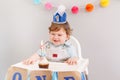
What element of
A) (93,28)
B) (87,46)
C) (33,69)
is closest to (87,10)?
(93,28)

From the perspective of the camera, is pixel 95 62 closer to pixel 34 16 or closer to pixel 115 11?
pixel 115 11

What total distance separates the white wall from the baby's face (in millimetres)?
321

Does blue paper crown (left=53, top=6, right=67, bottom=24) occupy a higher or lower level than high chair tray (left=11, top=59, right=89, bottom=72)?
higher

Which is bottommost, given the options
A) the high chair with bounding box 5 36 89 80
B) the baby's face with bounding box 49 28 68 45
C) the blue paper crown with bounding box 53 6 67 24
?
the high chair with bounding box 5 36 89 80

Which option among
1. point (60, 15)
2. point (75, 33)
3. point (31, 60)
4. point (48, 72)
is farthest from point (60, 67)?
point (75, 33)

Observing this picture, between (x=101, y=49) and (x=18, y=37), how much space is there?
654 millimetres

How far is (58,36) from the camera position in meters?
1.62

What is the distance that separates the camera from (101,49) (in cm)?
191

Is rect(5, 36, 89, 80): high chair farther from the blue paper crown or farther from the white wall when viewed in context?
the white wall

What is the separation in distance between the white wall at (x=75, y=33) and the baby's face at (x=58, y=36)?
12.6 inches

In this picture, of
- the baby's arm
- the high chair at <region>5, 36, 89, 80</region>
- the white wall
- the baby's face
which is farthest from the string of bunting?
the high chair at <region>5, 36, 89, 80</region>

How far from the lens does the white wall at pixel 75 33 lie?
187 cm

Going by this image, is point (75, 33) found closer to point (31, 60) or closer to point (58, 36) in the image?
point (58, 36)

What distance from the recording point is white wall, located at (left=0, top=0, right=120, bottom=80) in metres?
1.87
